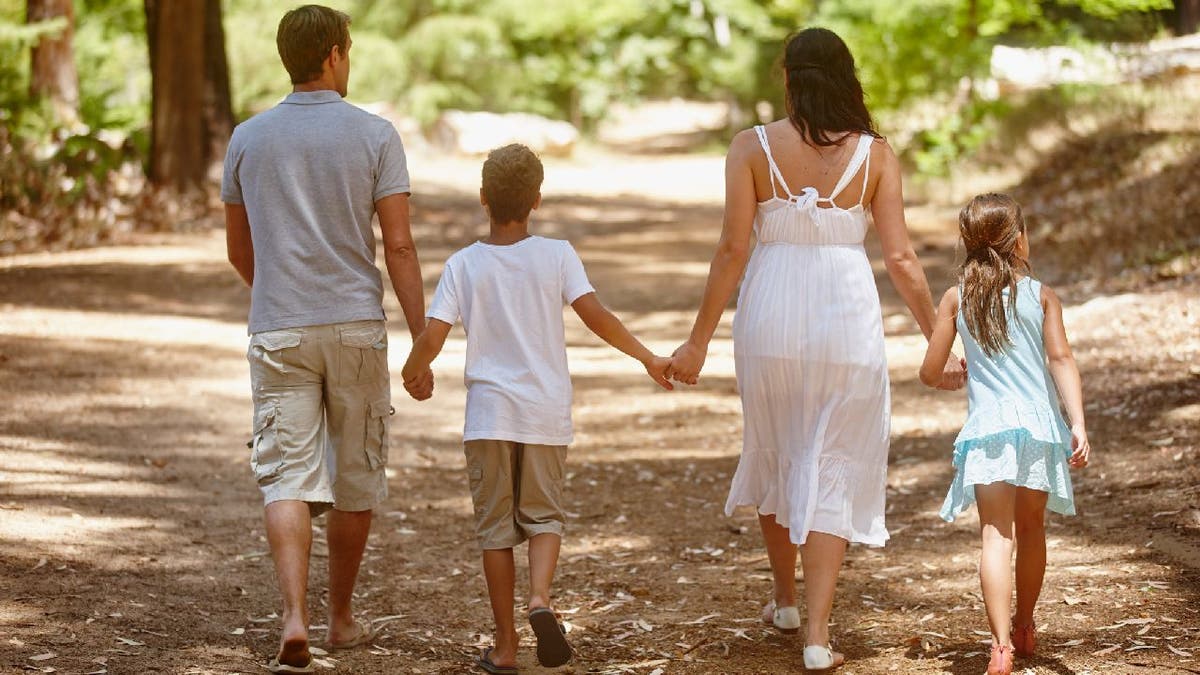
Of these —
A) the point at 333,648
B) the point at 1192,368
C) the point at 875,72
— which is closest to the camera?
the point at 333,648

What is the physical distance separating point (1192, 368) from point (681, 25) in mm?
33295

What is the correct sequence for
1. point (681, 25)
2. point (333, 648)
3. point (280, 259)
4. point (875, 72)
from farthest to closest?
point (681, 25) < point (875, 72) < point (333, 648) < point (280, 259)

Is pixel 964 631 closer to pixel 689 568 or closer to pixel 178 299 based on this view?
pixel 689 568

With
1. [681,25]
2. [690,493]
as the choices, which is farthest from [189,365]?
[681,25]

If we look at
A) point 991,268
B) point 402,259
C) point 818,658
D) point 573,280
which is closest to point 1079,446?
point 991,268

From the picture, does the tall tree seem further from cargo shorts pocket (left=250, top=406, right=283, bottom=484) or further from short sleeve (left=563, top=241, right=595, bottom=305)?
short sleeve (left=563, top=241, right=595, bottom=305)

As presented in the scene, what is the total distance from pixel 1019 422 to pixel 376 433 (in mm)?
2017

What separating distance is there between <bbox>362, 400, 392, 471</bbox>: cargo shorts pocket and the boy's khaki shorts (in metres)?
0.32

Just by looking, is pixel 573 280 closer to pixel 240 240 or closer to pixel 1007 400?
pixel 240 240

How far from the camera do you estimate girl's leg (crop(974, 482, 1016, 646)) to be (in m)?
4.20

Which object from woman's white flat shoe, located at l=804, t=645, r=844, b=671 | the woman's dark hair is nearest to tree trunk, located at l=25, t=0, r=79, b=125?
the woman's dark hair

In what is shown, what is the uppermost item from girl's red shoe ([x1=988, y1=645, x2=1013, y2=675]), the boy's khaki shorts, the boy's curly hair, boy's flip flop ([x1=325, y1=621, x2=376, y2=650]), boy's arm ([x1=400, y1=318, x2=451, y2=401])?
the boy's curly hair

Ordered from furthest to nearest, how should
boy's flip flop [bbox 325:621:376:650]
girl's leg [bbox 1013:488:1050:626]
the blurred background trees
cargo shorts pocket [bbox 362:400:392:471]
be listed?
1. the blurred background trees
2. boy's flip flop [bbox 325:621:376:650]
3. cargo shorts pocket [bbox 362:400:392:471]
4. girl's leg [bbox 1013:488:1050:626]

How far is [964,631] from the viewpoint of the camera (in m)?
4.89
